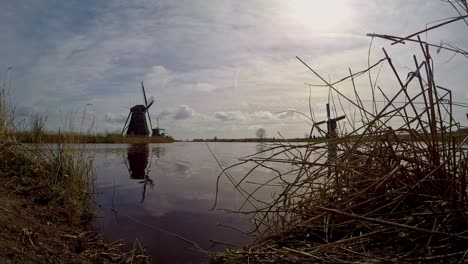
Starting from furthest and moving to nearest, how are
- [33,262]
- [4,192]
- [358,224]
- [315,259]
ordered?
[4,192] < [33,262] < [358,224] < [315,259]

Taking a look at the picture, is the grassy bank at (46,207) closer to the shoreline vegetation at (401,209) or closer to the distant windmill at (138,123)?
the shoreline vegetation at (401,209)

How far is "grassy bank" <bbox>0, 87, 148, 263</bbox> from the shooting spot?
2535 mm

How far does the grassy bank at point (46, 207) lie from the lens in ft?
8.32

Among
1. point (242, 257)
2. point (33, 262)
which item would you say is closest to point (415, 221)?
point (242, 257)

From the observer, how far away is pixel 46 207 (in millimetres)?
3721

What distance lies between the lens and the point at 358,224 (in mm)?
2033

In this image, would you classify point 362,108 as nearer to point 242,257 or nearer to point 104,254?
point 242,257

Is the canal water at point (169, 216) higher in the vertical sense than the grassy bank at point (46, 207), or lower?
lower

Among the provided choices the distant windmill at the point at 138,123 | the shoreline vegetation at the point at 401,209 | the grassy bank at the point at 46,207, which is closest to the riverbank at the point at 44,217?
the grassy bank at the point at 46,207

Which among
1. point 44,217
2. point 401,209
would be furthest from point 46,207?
point 401,209

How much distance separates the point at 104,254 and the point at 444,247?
2742 millimetres

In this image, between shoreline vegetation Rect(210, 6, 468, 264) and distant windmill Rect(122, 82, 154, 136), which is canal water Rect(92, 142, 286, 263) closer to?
shoreline vegetation Rect(210, 6, 468, 264)

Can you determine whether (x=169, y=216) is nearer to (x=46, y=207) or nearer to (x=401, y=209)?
(x=46, y=207)

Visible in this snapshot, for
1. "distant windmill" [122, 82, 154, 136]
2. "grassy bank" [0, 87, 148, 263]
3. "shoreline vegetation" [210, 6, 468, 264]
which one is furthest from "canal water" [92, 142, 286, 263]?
"distant windmill" [122, 82, 154, 136]
